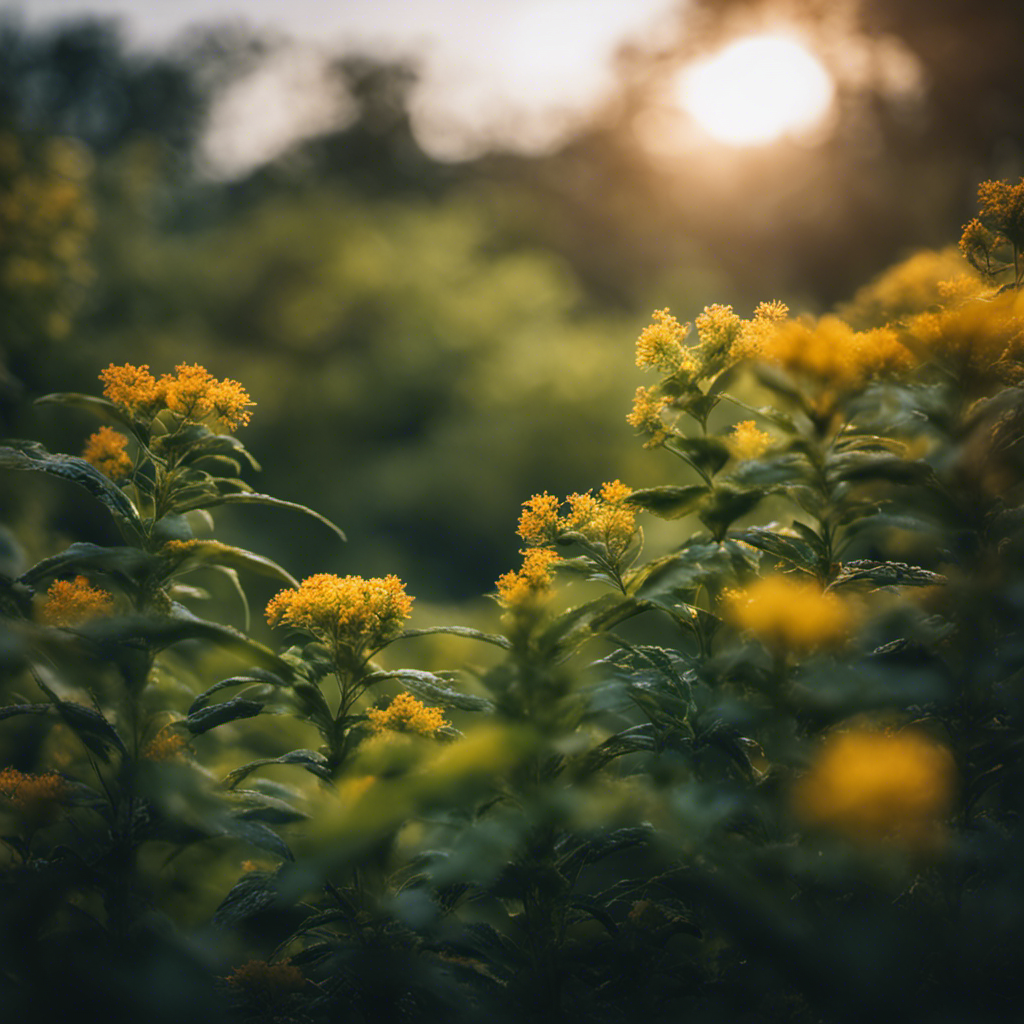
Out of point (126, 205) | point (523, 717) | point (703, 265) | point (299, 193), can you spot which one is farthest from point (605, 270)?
point (523, 717)

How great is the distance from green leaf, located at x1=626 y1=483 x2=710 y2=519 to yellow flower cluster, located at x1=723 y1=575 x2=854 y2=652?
116 mm

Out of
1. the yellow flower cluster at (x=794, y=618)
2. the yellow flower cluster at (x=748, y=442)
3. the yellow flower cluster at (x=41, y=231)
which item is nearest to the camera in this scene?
the yellow flower cluster at (x=794, y=618)

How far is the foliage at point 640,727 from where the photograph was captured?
0.58 m

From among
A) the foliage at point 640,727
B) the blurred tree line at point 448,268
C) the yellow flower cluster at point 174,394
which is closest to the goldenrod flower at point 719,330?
the foliage at point 640,727

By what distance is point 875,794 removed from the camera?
48 centimetres

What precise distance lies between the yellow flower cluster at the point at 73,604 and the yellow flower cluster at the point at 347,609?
19 centimetres

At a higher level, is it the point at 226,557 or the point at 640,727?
the point at 226,557

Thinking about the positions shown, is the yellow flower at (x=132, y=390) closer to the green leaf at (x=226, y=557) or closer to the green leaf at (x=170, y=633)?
the green leaf at (x=226, y=557)

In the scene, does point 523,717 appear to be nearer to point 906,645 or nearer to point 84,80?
point 906,645

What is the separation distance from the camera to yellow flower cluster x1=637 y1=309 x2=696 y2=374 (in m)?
0.84

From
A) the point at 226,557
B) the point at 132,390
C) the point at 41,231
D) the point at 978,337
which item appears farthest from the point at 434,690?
the point at 41,231

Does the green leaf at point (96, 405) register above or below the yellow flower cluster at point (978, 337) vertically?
above

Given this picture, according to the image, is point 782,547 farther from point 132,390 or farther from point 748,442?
point 132,390

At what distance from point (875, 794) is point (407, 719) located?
0.46 m
